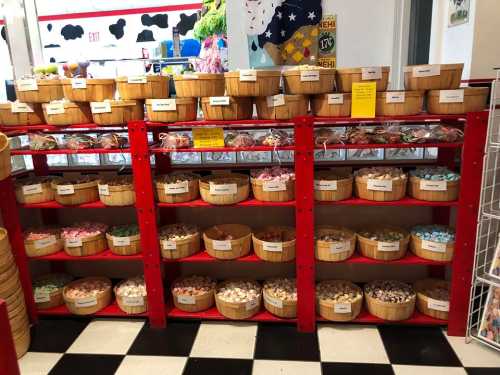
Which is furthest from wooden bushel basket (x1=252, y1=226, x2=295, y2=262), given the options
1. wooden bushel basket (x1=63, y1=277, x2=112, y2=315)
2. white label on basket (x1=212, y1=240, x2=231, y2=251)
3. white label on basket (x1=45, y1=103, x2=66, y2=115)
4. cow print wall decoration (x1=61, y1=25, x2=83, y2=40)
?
cow print wall decoration (x1=61, y1=25, x2=83, y2=40)

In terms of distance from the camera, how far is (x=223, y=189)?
92.0 inches

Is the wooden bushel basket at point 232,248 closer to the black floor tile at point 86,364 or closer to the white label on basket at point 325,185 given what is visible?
the white label on basket at point 325,185

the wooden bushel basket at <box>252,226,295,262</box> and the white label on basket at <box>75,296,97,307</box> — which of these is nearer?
the wooden bushel basket at <box>252,226,295,262</box>

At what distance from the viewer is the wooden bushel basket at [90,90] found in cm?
230

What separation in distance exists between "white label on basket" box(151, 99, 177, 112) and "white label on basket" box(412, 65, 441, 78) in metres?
1.27

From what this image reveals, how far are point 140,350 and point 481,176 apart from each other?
2.11 metres

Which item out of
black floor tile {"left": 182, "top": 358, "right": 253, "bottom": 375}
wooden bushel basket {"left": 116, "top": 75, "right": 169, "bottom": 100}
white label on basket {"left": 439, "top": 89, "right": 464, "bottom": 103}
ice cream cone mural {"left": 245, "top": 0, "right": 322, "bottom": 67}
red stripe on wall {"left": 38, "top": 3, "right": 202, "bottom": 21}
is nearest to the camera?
white label on basket {"left": 439, "top": 89, "right": 464, "bottom": 103}

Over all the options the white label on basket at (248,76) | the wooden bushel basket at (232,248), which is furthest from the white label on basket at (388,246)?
the white label on basket at (248,76)

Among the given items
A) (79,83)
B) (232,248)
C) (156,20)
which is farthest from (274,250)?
(156,20)

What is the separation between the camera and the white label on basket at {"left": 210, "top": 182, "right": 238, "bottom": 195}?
7.66 ft

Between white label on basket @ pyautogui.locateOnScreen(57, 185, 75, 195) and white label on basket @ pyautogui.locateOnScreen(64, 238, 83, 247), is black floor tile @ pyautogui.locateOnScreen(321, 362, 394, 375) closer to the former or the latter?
white label on basket @ pyautogui.locateOnScreen(64, 238, 83, 247)

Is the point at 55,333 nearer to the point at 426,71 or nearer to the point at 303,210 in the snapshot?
the point at 303,210

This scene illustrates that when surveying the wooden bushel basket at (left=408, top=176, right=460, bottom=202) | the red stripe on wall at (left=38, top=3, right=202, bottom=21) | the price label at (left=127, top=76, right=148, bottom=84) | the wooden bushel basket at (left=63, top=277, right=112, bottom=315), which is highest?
the red stripe on wall at (left=38, top=3, right=202, bottom=21)

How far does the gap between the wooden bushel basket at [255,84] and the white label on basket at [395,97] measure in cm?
58
